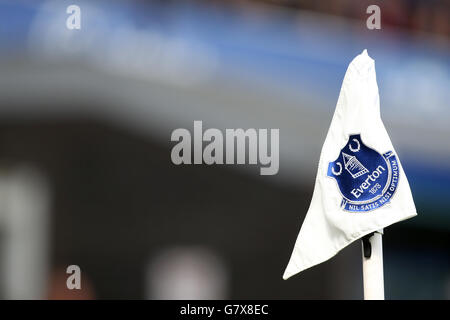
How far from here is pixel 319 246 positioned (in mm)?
2711

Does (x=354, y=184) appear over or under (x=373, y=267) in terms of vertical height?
over

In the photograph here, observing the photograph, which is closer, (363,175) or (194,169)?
(363,175)

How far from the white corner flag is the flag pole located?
4 cm

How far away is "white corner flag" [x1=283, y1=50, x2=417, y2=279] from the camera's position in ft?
8.68

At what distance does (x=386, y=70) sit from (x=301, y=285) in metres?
1.52

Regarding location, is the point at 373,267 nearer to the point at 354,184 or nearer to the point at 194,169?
the point at 354,184

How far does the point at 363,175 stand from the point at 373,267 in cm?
29

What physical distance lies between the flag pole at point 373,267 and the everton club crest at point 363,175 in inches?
3.9

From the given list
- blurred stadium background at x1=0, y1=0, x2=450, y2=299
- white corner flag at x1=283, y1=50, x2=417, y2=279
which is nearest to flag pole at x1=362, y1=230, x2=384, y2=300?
white corner flag at x1=283, y1=50, x2=417, y2=279

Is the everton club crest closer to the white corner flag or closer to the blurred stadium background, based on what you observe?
the white corner flag

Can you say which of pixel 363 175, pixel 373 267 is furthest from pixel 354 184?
pixel 373 267

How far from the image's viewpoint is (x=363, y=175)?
2.68 m
